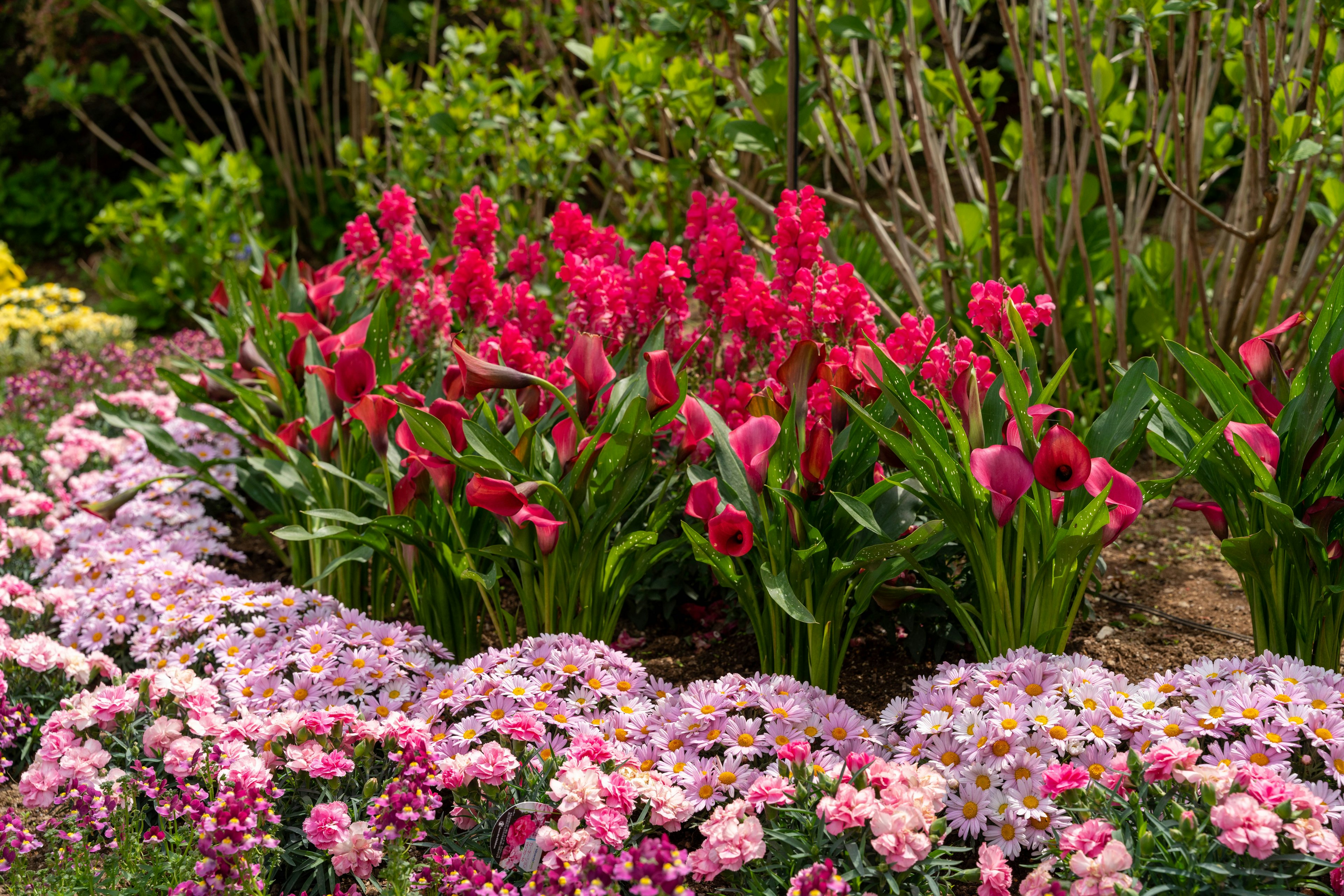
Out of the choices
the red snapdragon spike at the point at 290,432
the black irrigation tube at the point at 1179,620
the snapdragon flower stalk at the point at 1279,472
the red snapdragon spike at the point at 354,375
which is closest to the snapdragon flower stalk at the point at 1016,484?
the snapdragon flower stalk at the point at 1279,472

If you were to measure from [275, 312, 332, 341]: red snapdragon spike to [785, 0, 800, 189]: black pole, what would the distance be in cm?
124

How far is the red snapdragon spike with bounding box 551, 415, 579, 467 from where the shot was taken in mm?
2064

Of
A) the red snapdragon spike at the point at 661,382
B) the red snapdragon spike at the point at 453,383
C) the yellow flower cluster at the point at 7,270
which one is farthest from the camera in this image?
the yellow flower cluster at the point at 7,270

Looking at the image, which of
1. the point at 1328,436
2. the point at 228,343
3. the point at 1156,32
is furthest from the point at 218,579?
the point at 1156,32

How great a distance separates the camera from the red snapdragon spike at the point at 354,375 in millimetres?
2176

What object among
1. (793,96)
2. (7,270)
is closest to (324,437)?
(793,96)

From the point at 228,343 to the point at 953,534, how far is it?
7.83ft

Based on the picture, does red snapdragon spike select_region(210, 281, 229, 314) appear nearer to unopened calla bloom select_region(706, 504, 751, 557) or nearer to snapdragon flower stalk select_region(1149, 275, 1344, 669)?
unopened calla bloom select_region(706, 504, 751, 557)

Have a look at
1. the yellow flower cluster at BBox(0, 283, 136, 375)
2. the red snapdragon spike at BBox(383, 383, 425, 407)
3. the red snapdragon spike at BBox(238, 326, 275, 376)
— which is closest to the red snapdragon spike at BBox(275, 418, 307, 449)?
the red snapdragon spike at BBox(238, 326, 275, 376)

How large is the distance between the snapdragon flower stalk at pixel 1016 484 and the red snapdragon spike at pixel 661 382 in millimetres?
354

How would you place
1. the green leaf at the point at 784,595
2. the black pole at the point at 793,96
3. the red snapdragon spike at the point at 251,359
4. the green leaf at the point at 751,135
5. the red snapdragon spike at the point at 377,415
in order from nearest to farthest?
the green leaf at the point at 784,595 < the red snapdragon spike at the point at 377,415 < the black pole at the point at 793,96 < the red snapdragon spike at the point at 251,359 < the green leaf at the point at 751,135

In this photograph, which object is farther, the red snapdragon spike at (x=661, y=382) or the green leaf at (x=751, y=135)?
the green leaf at (x=751, y=135)

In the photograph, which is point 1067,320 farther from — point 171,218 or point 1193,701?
point 171,218

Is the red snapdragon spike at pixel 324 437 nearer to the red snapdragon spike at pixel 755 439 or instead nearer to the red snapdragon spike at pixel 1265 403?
the red snapdragon spike at pixel 755 439
